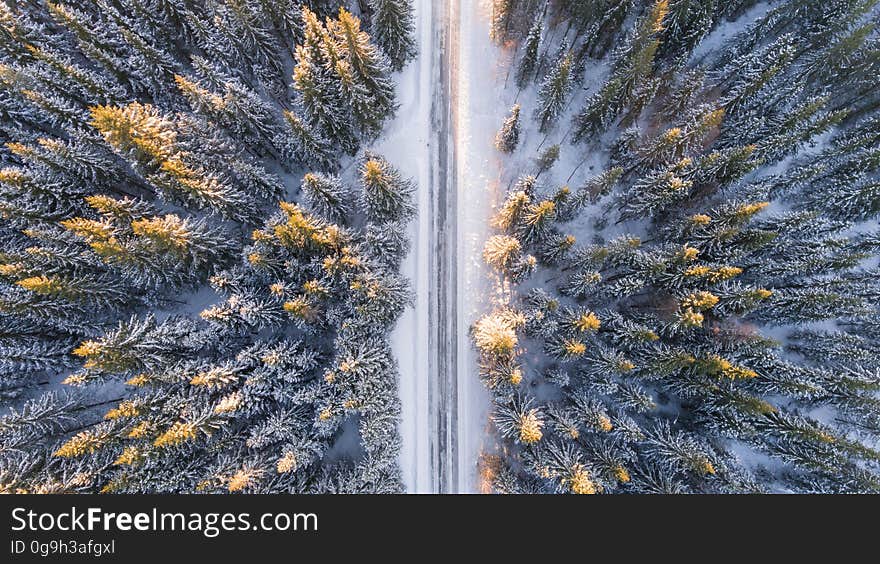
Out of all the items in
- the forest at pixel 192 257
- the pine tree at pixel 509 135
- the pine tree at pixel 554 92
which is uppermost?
the pine tree at pixel 554 92

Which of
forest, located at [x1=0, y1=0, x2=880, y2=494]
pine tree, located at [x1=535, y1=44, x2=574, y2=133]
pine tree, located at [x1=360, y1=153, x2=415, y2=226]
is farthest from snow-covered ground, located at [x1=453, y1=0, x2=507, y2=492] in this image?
pine tree, located at [x1=360, y1=153, x2=415, y2=226]

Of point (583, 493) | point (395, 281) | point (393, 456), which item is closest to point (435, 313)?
point (395, 281)

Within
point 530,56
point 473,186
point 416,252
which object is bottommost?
point 416,252

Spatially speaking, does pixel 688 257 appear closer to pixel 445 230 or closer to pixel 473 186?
pixel 473 186

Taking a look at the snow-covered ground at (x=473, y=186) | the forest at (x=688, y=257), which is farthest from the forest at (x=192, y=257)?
the forest at (x=688, y=257)

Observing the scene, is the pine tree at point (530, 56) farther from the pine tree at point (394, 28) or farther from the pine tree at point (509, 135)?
the pine tree at point (394, 28)

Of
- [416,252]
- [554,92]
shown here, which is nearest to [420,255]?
[416,252]

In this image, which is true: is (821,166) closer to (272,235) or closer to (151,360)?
(272,235)

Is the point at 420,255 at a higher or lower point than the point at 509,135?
lower
